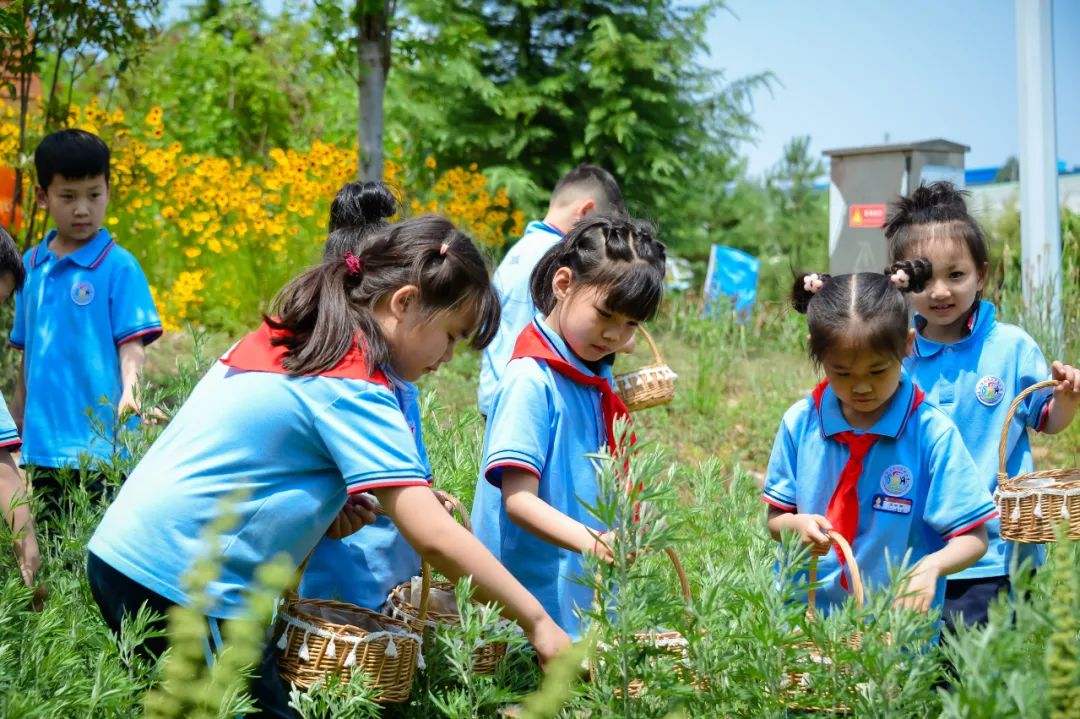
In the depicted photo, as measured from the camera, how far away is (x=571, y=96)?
1066cm

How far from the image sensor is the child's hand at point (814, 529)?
225cm

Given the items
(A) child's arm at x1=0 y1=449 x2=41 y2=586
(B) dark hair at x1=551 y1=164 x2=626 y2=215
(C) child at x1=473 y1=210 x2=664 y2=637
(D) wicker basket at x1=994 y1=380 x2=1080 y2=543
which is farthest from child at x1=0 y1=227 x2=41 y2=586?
(B) dark hair at x1=551 y1=164 x2=626 y2=215

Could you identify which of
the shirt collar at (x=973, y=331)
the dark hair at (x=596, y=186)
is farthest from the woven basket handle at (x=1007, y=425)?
the dark hair at (x=596, y=186)

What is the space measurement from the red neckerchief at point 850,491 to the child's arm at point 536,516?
2.07ft

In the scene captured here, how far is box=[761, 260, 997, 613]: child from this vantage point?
2.38 meters

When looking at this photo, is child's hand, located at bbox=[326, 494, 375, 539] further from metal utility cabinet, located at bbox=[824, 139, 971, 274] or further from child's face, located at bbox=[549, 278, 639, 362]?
metal utility cabinet, located at bbox=[824, 139, 971, 274]

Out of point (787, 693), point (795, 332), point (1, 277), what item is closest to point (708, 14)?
point (795, 332)

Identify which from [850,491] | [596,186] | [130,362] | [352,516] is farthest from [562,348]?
[596,186]

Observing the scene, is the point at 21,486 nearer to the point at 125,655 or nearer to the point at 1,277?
the point at 1,277

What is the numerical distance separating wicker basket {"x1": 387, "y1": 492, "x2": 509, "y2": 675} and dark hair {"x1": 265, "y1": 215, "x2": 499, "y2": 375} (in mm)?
441

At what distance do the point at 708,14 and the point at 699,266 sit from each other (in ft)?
9.90


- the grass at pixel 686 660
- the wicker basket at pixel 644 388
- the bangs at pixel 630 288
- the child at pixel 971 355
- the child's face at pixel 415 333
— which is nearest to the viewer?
the grass at pixel 686 660

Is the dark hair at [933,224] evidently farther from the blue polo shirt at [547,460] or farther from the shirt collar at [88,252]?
the shirt collar at [88,252]

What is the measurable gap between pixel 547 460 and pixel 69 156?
6.84 ft
